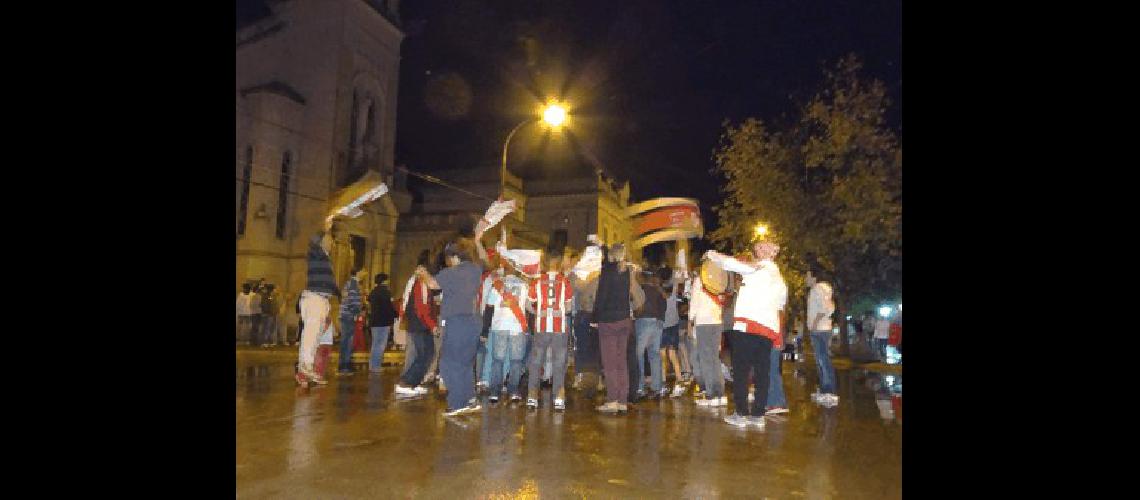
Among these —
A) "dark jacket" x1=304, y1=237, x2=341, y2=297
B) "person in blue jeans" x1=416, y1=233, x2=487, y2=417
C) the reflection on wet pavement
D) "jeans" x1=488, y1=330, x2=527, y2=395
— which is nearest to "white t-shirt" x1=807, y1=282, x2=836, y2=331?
the reflection on wet pavement

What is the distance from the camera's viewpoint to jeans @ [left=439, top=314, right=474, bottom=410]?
7.16 m

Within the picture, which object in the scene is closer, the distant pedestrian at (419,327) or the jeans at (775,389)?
the jeans at (775,389)

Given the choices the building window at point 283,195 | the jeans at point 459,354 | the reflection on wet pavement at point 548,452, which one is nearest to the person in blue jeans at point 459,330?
the jeans at point 459,354

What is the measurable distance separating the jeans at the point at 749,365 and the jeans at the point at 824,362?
2.94m

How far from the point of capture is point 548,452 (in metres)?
5.25

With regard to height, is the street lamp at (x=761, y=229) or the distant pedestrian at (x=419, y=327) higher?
the street lamp at (x=761, y=229)

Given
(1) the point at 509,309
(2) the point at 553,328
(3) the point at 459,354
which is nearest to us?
(3) the point at 459,354

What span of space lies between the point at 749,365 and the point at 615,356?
1.52 metres

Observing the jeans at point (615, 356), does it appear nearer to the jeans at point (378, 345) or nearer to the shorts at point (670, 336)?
the shorts at point (670, 336)

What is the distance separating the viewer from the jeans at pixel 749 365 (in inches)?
265

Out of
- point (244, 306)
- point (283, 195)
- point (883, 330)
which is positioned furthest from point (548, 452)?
point (283, 195)

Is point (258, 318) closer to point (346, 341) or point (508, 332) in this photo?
point (346, 341)

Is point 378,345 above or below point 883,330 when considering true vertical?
above
